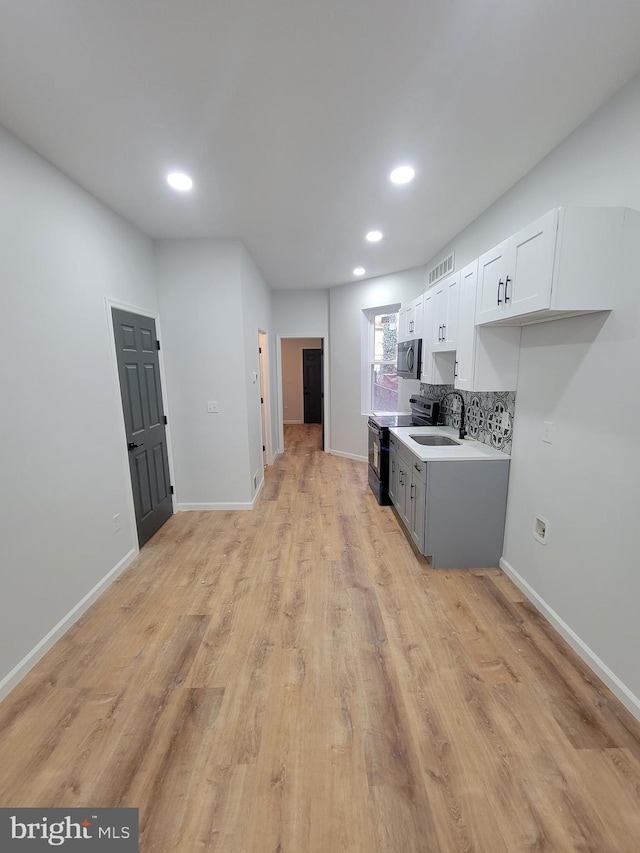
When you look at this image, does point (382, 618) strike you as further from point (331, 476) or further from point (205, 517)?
point (331, 476)

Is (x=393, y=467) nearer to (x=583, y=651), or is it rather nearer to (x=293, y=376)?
(x=583, y=651)

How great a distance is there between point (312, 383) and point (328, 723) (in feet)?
25.1

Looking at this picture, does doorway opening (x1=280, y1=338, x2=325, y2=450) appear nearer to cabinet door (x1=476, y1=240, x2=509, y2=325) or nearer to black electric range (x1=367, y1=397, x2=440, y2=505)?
black electric range (x1=367, y1=397, x2=440, y2=505)

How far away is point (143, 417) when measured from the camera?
316cm

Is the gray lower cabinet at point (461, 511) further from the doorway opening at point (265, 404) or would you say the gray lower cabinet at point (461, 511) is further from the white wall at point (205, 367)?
the doorway opening at point (265, 404)

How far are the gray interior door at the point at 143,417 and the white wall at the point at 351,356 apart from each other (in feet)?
10.1

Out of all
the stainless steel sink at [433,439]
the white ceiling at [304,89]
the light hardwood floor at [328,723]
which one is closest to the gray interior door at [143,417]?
the light hardwood floor at [328,723]

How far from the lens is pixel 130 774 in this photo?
1345mm

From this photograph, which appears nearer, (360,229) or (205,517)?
(360,229)

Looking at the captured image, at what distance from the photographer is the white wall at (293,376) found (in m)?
8.59

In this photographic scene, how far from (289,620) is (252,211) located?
312 cm

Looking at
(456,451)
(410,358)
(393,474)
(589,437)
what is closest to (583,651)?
(589,437)

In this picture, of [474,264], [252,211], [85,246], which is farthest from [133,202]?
[474,264]

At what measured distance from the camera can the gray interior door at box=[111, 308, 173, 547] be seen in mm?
2884
